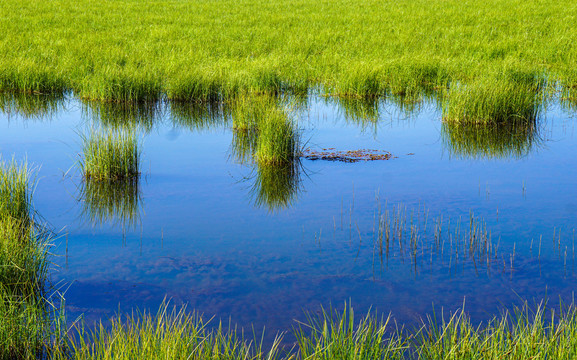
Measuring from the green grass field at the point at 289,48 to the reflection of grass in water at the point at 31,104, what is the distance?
0.45 metres

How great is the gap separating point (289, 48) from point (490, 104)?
32.2 ft

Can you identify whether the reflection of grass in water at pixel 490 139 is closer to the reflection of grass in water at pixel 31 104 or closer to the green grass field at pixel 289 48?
the green grass field at pixel 289 48

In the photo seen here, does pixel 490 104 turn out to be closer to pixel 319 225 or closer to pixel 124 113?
pixel 319 225

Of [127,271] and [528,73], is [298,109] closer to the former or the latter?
[528,73]

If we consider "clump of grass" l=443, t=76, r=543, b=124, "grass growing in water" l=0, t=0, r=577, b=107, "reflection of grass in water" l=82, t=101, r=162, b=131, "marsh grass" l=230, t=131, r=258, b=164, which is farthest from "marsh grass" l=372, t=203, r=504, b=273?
"reflection of grass in water" l=82, t=101, r=162, b=131

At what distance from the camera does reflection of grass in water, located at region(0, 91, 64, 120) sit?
13.1m

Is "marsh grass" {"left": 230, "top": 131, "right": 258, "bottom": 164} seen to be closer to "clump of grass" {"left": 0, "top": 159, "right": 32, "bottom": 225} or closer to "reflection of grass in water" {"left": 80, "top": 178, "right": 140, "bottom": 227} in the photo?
"reflection of grass in water" {"left": 80, "top": 178, "right": 140, "bottom": 227}

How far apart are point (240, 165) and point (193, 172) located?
2.18ft

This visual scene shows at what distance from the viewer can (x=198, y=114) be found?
1301cm

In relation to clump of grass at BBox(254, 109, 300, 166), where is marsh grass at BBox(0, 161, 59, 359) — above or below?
below

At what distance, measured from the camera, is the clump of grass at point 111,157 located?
321 inches

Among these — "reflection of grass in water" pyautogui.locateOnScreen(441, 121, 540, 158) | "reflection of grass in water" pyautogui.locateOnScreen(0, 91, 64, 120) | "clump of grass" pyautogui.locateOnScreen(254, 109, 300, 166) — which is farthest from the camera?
"reflection of grass in water" pyautogui.locateOnScreen(0, 91, 64, 120)

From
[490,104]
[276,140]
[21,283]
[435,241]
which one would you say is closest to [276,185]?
[276,140]

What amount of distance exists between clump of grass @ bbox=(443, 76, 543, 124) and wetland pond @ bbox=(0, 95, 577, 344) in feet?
1.20
